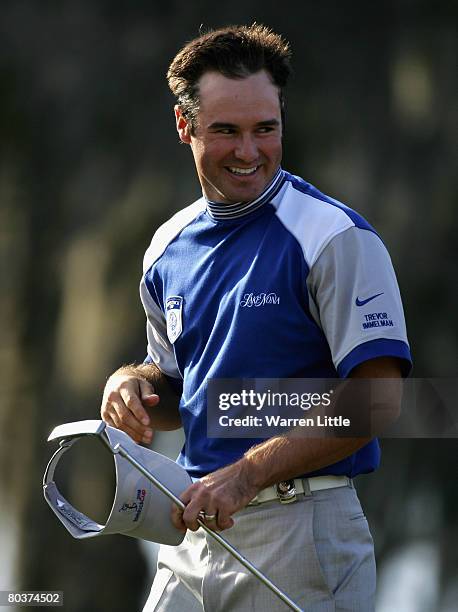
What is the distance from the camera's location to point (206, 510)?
363 cm

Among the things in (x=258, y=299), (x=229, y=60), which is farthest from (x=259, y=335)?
(x=229, y=60)

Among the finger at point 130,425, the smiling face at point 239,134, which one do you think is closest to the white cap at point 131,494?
the finger at point 130,425

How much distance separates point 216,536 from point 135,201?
4.58 m

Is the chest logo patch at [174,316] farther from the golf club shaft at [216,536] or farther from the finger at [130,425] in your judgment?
the golf club shaft at [216,536]

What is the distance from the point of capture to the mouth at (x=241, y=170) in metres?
4.03

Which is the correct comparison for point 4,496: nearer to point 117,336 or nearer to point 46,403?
point 46,403

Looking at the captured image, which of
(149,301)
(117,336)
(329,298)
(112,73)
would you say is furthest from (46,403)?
(329,298)

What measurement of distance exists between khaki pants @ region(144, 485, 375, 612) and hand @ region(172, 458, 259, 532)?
191mm

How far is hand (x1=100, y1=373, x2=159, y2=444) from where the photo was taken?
3.94 metres

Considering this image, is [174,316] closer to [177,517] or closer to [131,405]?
[131,405]

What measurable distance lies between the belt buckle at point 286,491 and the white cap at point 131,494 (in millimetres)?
212

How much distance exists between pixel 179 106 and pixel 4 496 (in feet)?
14.5

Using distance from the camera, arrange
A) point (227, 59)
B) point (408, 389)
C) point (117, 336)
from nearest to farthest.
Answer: point (227, 59) < point (408, 389) < point (117, 336)

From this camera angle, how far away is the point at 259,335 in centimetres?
387
